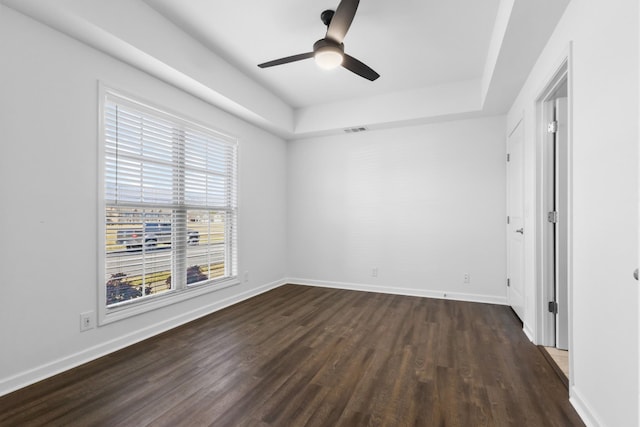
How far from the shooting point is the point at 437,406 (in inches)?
68.7

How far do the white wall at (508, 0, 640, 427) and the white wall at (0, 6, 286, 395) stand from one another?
325cm

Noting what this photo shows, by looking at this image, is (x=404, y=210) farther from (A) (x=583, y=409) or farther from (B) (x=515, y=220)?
(A) (x=583, y=409)

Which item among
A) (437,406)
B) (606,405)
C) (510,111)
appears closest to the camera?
(606,405)

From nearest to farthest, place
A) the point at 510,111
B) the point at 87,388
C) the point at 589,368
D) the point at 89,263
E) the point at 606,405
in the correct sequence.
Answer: the point at 606,405 < the point at 589,368 < the point at 87,388 < the point at 89,263 < the point at 510,111

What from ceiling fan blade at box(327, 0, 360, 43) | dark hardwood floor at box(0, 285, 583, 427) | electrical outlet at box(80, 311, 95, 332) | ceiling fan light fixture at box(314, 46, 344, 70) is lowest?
dark hardwood floor at box(0, 285, 583, 427)

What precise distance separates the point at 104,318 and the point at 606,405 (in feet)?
10.6

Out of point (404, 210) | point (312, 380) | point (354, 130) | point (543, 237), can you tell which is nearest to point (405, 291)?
point (404, 210)

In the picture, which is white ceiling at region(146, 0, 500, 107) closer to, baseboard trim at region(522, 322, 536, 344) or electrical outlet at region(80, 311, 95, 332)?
electrical outlet at region(80, 311, 95, 332)

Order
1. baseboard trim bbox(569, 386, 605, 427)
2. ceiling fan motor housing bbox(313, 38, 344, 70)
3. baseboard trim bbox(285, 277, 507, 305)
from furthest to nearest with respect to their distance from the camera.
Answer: baseboard trim bbox(285, 277, 507, 305), ceiling fan motor housing bbox(313, 38, 344, 70), baseboard trim bbox(569, 386, 605, 427)

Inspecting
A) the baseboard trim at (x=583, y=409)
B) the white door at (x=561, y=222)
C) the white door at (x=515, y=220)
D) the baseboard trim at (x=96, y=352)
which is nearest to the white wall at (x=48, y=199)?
the baseboard trim at (x=96, y=352)

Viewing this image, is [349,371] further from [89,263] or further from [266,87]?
[266,87]

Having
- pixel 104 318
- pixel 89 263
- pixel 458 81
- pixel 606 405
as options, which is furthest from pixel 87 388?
pixel 458 81

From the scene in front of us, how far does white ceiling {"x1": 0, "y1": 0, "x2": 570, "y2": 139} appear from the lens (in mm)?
2158

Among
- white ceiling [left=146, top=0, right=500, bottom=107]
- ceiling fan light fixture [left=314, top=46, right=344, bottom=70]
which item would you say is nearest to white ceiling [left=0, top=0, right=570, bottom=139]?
white ceiling [left=146, top=0, right=500, bottom=107]
